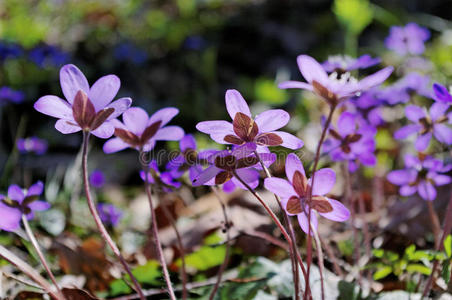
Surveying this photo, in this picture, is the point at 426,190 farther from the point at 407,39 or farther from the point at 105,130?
the point at 407,39

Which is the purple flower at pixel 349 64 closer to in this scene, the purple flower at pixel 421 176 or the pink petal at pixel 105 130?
the purple flower at pixel 421 176

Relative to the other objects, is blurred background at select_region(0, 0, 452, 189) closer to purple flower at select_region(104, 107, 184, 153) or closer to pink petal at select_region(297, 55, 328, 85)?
purple flower at select_region(104, 107, 184, 153)

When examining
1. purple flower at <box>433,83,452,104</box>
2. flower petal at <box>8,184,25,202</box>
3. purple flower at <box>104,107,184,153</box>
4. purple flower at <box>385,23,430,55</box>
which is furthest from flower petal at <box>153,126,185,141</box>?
purple flower at <box>385,23,430,55</box>

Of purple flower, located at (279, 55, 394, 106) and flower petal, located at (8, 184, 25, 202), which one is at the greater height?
purple flower, located at (279, 55, 394, 106)

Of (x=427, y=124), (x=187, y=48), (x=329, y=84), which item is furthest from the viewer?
(x=187, y=48)

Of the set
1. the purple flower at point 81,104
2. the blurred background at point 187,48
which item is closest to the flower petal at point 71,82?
the purple flower at point 81,104

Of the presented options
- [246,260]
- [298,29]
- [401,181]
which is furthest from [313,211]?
[298,29]

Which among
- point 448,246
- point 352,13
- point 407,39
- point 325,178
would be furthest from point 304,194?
point 352,13
